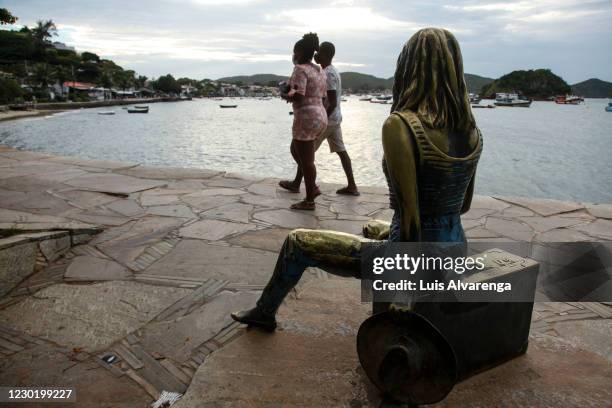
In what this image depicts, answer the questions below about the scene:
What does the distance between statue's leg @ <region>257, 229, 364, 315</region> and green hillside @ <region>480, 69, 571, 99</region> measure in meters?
141

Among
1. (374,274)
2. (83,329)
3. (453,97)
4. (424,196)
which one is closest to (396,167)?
(424,196)

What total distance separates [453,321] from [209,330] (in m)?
1.35

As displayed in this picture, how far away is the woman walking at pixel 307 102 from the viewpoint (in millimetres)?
4918

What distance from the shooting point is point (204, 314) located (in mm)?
2736

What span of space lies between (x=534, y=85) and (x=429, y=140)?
143520 mm

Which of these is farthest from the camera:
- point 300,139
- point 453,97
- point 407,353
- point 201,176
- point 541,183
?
point 541,183

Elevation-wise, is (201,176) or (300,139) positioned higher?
(300,139)

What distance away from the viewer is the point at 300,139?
199 inches

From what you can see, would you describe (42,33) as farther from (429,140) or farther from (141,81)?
(429,140)

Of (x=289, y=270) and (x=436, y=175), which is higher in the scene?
(x=436, y=175)

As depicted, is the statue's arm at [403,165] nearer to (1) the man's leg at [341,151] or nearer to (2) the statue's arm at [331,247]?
(2) the statue's arm at [331,247]

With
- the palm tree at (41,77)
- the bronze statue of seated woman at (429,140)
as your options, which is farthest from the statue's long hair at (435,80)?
the palm tree at (41,77)

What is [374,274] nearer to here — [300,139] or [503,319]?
[503,319]

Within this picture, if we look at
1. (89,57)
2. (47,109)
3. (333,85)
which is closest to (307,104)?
(333,85)
